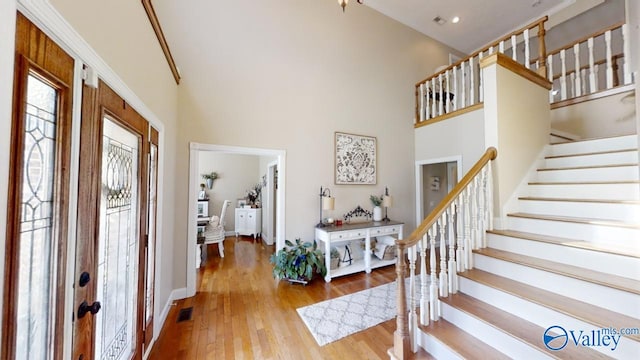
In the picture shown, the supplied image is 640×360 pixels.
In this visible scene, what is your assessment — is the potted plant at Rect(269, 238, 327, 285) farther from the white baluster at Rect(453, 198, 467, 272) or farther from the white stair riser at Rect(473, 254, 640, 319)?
the white stair riser at Rect(473, 254, 640, 319)

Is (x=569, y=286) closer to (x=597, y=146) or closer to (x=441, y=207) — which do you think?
(x=441, y=207)

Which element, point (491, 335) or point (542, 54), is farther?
point (542, 54)

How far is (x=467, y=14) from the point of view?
15.5ft

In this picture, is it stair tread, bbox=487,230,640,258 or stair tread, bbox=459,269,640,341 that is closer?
stair tread, bbox=459,269,640,341

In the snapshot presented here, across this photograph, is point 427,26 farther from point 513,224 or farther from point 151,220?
point 151,220

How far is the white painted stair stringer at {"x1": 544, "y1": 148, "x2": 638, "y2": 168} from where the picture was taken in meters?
2.18

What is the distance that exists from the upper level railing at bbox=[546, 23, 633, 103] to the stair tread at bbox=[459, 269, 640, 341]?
3.20 metres

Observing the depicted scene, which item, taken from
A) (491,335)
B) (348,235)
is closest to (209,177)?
(348,235)

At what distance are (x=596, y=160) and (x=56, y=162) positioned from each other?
4.13 metres

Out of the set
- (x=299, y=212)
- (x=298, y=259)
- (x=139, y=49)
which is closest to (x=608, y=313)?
(x=298, y=259)

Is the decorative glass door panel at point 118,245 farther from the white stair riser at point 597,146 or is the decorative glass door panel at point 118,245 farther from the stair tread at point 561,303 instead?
the white stair riser at point 597,146

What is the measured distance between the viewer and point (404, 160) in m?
4.64

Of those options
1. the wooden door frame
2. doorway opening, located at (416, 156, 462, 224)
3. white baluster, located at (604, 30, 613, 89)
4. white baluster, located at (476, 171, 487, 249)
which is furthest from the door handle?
white baluster, located at (604, 30, 613, 89)

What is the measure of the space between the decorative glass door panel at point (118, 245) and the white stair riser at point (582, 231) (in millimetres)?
3285
